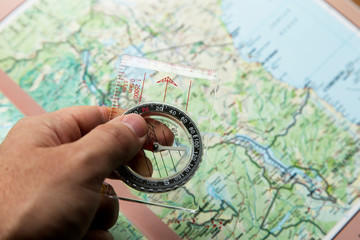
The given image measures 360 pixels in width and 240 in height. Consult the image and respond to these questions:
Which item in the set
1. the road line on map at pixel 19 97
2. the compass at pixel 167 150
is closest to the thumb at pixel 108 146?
the compass at pixel 167 150

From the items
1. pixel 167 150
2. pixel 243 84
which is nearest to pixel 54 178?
pixel 167 150

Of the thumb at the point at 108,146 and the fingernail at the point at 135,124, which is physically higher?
the fingernail at the point at 135,124

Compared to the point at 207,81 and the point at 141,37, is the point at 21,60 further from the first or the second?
the point at 207,81

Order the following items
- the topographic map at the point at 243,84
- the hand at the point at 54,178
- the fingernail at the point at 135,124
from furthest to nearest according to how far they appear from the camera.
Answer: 1. the topographic map at the point at 243,84
2. the fingernail at the point at 135,124
3. the hand at the point at 54,178

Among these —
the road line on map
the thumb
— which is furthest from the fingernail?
the road line on map

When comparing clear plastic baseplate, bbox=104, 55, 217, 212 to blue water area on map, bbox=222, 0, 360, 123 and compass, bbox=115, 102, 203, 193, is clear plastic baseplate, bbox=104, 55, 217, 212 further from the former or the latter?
blue water area on map, bbox=222, 0, 360, 123

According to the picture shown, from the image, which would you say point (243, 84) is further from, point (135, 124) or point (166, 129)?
point (135, 124)

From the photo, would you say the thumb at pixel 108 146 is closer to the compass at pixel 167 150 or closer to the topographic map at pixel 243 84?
the compass at pixel 167 150

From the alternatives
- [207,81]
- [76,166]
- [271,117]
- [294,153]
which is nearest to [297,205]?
[294,153]
